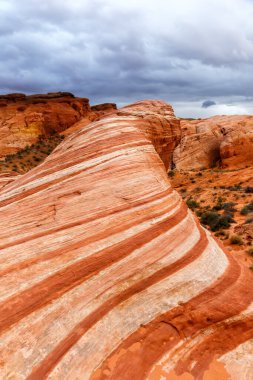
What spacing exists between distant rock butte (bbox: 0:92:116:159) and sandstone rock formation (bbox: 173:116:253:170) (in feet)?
50.8

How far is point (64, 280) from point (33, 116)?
37.4 meters

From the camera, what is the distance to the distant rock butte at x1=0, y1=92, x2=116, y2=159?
36.9 m

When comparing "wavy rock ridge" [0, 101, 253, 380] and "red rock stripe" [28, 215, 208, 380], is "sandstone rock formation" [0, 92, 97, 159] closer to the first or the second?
"wavy rock ridge" [0, 101, 253, 380]

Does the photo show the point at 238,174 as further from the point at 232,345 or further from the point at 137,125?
the point at 232,345

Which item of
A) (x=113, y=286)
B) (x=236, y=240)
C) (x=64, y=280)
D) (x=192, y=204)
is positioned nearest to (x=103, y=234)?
(x=113, y=286)

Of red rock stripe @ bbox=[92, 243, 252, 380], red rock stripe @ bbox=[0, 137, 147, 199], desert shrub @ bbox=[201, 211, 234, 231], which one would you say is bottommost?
desert shrub @ bbox=[201, 211, 234, 231]

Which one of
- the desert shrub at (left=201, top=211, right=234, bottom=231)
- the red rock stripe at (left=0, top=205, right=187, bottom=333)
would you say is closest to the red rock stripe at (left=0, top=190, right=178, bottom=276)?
the red rock stripe at (left=0, top=205, right=187, bottom=333)

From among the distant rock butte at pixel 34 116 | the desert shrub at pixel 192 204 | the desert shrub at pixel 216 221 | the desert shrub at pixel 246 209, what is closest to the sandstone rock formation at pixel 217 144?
the desert shrub at pixel 192 204

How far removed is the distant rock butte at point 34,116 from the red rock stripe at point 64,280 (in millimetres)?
32024

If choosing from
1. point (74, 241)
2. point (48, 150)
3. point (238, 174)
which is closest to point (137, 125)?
point (74, 241)

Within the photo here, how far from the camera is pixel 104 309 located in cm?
440

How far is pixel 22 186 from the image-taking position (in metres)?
6.86

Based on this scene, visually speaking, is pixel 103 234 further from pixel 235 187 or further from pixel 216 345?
pixel 235 187

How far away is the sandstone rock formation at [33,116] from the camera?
3691 cm
